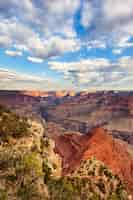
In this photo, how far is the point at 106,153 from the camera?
57062 millimetres

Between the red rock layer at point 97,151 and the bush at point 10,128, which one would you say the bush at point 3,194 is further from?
the red rock layer at point 97,151

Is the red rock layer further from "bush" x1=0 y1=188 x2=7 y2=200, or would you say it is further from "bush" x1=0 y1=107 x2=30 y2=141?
"bush" x1=0 y1=188 x2=7 y2=200

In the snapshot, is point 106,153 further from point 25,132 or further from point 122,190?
point 25,132

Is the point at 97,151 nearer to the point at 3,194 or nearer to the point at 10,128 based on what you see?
the point at 10,128

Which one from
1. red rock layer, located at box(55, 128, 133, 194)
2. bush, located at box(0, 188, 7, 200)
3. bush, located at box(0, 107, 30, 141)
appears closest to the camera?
bush, located at box(0, 188, 7, 200)

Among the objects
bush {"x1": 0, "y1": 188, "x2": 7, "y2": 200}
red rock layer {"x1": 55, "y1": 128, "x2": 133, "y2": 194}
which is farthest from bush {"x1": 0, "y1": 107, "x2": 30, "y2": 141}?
red rock layer {"x1": 55, "y1": 128, "x2": 133, "y2": 194}

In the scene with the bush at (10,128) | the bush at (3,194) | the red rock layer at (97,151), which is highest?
the bush at (10,128)

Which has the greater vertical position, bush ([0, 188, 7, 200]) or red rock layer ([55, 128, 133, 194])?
bush ([0, 188, 7, 200])

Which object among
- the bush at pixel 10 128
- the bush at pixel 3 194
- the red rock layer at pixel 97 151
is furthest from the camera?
the red rock layer at pixel 97 151

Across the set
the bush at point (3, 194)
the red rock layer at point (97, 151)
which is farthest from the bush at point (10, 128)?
the red rock layer at point (97, 151)

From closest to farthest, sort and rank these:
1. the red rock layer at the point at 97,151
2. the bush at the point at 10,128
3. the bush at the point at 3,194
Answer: the bush at the point at 3,194, the bush at the point at 10,128, the red rock layer at the point at 97,151

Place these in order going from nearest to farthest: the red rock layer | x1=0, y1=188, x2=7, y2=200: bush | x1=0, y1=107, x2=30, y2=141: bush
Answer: x1=0, y1=188, x2=7, y2=200: bush, x1=0, y1=107, x2=30, y2=141: bush, the red rock layer

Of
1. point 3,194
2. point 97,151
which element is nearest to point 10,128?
point 3,194

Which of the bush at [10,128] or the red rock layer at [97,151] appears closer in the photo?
the bush at [10,128]
